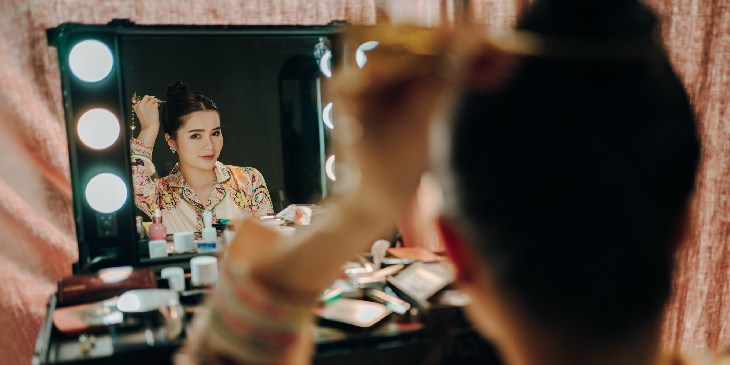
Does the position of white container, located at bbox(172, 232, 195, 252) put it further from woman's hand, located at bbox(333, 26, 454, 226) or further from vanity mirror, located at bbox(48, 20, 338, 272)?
woman's hand, located at bbox(333, 26, 454, 226)

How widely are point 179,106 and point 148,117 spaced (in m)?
0.07

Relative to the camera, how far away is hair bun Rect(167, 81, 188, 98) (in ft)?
4.14

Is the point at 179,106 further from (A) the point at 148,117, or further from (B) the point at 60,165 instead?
(B) the point at 60,165

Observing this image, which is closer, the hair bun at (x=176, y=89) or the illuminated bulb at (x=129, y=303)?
the illuminated bulb at (x=129, y=303)

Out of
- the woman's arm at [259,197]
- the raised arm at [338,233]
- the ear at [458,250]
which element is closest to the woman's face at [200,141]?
the woman's arm at [259,197]

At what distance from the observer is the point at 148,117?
4.13ft

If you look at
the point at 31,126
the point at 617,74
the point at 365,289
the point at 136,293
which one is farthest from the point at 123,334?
the point at 617,74

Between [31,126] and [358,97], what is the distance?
1160 mm

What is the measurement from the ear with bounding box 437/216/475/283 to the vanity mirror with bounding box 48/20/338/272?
1.00 meters

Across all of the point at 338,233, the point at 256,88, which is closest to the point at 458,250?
the point at 338,233

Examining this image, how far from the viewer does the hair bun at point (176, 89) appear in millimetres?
1263

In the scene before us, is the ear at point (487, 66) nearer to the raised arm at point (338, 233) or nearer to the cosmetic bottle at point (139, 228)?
the raised arm at point (338, 233)

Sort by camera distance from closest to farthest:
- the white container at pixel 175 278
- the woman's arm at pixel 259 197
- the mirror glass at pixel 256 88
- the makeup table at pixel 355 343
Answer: the makeup table at pixel 355 343, the white container at pixel 175 278, the mirror glass at pixel 256 88, the woman's arm at pixel 259 197

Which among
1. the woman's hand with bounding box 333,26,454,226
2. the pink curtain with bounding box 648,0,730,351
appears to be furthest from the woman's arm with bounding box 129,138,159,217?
the pink curtain with bounding box 648,0,730,351
